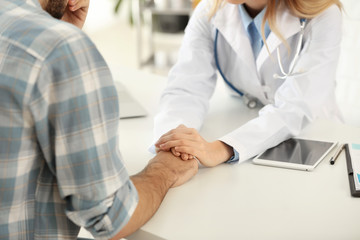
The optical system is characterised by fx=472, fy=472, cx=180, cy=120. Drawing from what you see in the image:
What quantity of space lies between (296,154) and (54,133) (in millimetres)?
680

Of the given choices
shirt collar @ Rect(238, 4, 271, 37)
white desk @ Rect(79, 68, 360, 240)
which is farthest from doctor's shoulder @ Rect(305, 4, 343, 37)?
white desk @ Rect(79, 68, 360, 240)

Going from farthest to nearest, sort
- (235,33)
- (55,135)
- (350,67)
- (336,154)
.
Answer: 1. (350,67)
2. (235,33)
3. (336,154)
4. (55,135)

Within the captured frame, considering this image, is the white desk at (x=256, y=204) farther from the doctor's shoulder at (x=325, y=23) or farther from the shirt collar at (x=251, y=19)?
the shirt collar at (x=251, y=19)

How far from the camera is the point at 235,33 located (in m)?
1.52

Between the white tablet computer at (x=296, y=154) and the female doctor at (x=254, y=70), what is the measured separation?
22 millimetres

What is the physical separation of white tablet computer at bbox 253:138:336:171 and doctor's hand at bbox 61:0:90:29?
0.61 metres

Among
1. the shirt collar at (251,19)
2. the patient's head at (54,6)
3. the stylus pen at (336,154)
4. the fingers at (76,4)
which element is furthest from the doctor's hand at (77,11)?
the stylus pen at (336,154)

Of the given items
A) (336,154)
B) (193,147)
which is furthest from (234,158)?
(336,154)

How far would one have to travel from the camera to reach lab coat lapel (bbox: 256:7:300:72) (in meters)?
1.43

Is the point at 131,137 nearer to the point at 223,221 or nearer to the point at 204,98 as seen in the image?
the point at 204,98

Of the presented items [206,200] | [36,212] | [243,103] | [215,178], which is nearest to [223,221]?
[206,200]

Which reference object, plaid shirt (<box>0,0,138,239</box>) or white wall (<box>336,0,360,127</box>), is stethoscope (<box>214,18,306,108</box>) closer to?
white wall (<box>336,0,360,127</box>)

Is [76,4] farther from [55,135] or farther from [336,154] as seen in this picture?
[336,154]

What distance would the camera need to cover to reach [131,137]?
1.37 m
